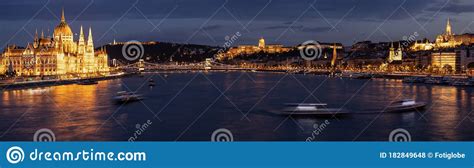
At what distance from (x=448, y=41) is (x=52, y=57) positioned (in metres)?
19.9

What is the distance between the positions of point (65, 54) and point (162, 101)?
1191 cm

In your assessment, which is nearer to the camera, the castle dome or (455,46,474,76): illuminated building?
the castle dome

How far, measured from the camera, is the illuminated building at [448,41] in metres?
29.3

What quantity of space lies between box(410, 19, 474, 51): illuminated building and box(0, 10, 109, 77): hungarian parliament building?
16328 mm

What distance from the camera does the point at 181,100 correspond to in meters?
9.02

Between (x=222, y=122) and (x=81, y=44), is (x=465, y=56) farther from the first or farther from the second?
(x=222, y=122)

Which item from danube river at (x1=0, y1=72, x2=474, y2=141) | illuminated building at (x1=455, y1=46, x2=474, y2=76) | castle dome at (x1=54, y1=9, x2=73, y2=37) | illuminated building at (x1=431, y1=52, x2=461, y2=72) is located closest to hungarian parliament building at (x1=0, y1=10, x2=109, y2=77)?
castle dome at (x1=54, y1=9, x2=73, y2=37)

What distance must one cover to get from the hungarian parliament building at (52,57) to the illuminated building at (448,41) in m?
16.3

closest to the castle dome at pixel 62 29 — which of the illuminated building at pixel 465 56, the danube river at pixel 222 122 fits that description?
the danube river at pixel 222 122

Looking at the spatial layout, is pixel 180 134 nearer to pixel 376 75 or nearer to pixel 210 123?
pixel 210 123

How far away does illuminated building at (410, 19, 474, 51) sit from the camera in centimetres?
2934

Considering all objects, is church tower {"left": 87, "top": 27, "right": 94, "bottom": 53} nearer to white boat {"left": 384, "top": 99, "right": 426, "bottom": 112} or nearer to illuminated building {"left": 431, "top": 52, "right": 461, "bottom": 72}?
illuminated building {"left": 431, "top": 52, "right": 461, "bottom": 72}

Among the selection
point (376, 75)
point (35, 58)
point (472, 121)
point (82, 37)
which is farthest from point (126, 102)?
point (82, 37)

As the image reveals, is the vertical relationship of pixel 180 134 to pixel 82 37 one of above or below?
below
